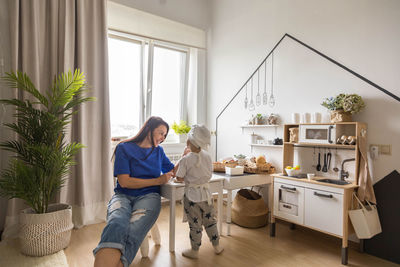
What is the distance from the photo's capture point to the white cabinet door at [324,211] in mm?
2336

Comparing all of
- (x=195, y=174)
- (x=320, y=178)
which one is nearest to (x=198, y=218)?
(x=195, y=174)

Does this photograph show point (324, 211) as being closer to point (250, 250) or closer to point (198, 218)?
point (250, 250)

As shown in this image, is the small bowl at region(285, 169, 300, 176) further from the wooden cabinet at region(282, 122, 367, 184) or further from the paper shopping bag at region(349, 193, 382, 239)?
the paper shopping bag at region(349, 193, 382, 239)

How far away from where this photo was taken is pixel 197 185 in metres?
2.31

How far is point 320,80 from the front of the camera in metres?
2.90

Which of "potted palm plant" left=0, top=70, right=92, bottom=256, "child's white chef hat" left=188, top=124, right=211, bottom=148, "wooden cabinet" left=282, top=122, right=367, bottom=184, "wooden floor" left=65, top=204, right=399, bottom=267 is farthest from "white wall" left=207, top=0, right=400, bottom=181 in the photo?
"potted palm plant" left=0, top=70, right=92, bottom=256

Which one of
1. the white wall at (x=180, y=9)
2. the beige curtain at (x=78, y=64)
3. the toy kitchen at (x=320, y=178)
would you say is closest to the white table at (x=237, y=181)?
the toy kitchen at (x=320, y=178)

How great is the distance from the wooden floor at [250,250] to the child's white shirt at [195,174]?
22.0 inches

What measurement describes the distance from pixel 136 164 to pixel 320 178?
1.82 m

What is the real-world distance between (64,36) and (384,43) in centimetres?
317

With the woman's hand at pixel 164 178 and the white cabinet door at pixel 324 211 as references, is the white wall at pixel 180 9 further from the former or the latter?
the white cabinet door at pixel 324 211

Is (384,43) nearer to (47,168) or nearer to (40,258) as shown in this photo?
(47,168)

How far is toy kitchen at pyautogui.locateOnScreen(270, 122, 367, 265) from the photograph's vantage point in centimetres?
235

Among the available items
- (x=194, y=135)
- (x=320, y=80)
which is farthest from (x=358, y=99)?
(x=194, y=135)
